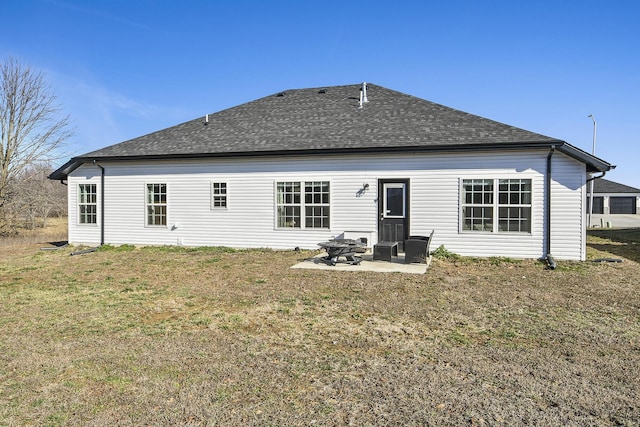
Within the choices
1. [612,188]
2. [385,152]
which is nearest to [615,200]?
[612,188]

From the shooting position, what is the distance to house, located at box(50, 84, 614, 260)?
1095 centimetres

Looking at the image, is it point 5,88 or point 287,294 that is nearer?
point 287,294

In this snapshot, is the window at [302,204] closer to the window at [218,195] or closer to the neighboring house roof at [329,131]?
the neighboring house roof at [329,131]

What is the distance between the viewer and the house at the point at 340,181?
431 inches

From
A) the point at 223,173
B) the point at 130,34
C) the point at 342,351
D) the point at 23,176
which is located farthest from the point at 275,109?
the point at 23,176

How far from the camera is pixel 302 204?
1277 cm

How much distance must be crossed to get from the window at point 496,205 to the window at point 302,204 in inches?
170

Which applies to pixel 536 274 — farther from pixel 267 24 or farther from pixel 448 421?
pixel 267 24

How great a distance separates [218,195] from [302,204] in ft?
10.1

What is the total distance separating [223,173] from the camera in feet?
43.9

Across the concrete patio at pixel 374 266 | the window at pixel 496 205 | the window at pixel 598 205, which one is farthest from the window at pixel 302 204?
the window at pixel 598 205

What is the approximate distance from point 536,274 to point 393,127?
20.9ft

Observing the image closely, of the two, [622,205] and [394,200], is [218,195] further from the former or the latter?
[622,205]

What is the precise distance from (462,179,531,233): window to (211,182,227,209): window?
309 inches
